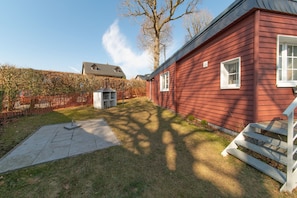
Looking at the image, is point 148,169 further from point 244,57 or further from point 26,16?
point 26,16

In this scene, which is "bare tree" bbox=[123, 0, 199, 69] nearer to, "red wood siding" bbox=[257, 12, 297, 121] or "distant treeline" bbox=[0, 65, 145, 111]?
"distant treeline" bbox=[0, 65, 145, 111]

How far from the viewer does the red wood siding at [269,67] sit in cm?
312

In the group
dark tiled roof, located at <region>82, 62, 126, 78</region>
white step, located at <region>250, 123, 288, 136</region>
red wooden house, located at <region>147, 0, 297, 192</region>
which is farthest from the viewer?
dark tiled roof, located at <region>82, 62, 126, 78</region>

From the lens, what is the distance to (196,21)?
885 inches

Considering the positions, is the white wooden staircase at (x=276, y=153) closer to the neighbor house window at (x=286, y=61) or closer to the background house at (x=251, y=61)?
the background house at (x=251, y=61)

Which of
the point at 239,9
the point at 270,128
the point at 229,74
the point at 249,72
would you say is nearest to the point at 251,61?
the point at 249,72

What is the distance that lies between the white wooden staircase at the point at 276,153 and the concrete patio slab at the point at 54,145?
10.1 ft

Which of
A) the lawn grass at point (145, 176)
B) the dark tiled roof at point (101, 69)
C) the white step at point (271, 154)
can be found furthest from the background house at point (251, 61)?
the dark tiled roof at point (101, 69)

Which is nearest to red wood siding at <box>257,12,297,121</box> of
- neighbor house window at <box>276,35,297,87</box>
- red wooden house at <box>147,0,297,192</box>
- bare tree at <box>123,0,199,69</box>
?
red wooden house at <box>147,0,297,192</box>

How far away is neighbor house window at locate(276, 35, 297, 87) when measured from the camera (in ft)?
10.8

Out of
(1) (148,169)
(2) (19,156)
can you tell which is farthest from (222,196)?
(2) (19,156)

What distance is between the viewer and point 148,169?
8.18 feet

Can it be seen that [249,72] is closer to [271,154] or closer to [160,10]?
[271,154]

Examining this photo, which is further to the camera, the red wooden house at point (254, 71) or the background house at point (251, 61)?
the background house at point (251, 61)
